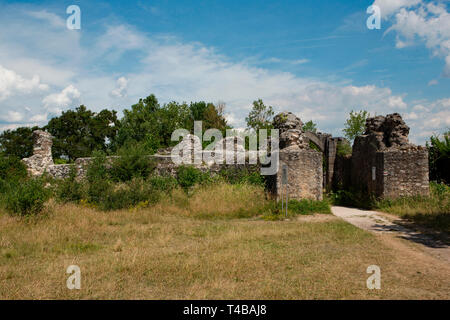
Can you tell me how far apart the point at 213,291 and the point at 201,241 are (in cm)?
306

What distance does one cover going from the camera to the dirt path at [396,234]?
6723 mm

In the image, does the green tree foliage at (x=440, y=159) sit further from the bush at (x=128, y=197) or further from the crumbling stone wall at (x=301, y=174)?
the bush at (x=128, y=197)

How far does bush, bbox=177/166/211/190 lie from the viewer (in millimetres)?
14023

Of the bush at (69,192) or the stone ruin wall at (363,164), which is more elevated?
the stone ruin wall at (363,164)

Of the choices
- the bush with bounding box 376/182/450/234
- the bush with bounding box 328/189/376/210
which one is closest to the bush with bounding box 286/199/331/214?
the bush with bounding box 376/182/450/234

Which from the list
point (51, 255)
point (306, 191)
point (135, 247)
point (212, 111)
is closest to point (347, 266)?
point (135, 247)

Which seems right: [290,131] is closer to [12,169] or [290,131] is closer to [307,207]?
[307,207]

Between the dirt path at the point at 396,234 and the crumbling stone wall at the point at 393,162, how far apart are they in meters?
1.36

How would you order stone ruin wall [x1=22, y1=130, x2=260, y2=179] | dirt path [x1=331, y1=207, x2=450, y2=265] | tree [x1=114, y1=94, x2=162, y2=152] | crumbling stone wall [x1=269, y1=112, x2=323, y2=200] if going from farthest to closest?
1. tree [x1=114, y1=94, x2=162, y2=152]
2. stone ruin wall [x1=22, y1=130, x2=260, y2=179]
3. crumbling stone wall [x1=269, y1=112, x2=323, y2=200]
4. dirt path [x1=331, y1=207, x2=450, y2=265]

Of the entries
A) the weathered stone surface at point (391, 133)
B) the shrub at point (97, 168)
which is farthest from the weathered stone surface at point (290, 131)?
the shrub at point (97, 168)

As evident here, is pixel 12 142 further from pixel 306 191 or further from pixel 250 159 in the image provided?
pixel 306 191

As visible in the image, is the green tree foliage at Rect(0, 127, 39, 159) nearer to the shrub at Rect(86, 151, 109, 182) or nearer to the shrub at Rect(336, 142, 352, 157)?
the shrub at Rect(86, 151, 109, 182)

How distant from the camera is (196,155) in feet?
56.3

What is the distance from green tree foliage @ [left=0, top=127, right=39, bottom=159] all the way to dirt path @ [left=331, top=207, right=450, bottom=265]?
111ft
